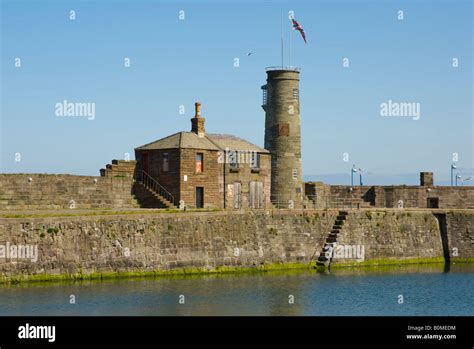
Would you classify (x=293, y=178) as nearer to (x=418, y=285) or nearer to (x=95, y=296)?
(x=418, y=285)

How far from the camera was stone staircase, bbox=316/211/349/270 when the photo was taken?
58938 millimetres

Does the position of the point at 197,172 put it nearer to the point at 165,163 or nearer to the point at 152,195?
the point at 165,163

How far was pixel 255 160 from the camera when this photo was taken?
214 ft

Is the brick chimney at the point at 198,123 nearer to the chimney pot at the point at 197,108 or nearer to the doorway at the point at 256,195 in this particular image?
the chimney pot at the point at 197,108

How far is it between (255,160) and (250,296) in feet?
70.2

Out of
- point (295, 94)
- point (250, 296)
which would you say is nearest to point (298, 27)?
point (295, 94)

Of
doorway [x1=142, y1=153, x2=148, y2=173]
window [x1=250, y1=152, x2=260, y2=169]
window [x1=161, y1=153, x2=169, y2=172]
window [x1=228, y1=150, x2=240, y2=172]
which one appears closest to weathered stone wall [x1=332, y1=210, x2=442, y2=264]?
window [x1=250, y1=152, x2=260, y2=169]

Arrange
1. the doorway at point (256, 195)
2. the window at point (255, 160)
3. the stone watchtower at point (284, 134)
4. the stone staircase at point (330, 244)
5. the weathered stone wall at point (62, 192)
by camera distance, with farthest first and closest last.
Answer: the stone watchtower at point (284, 134) < the window at point (255, 160) < the doorway at point (256, 195) < the stone staircase at point (330, 244) < the weathered stone wall at point (62, 192)

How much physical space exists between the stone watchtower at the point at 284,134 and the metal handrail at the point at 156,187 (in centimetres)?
1094

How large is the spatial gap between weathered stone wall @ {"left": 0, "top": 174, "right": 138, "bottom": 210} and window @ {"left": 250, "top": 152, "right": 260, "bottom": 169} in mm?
9538

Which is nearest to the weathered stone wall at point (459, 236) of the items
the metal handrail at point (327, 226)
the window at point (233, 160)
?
the metal handrail at point (327, 226)

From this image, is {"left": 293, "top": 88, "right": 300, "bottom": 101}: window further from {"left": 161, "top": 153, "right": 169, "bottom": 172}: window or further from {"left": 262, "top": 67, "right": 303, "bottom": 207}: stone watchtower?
{"left": 161, "top": 153, "right": 169, "bottom": 172}: window

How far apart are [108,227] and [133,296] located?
23.9ft

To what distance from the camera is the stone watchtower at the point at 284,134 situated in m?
68.5
